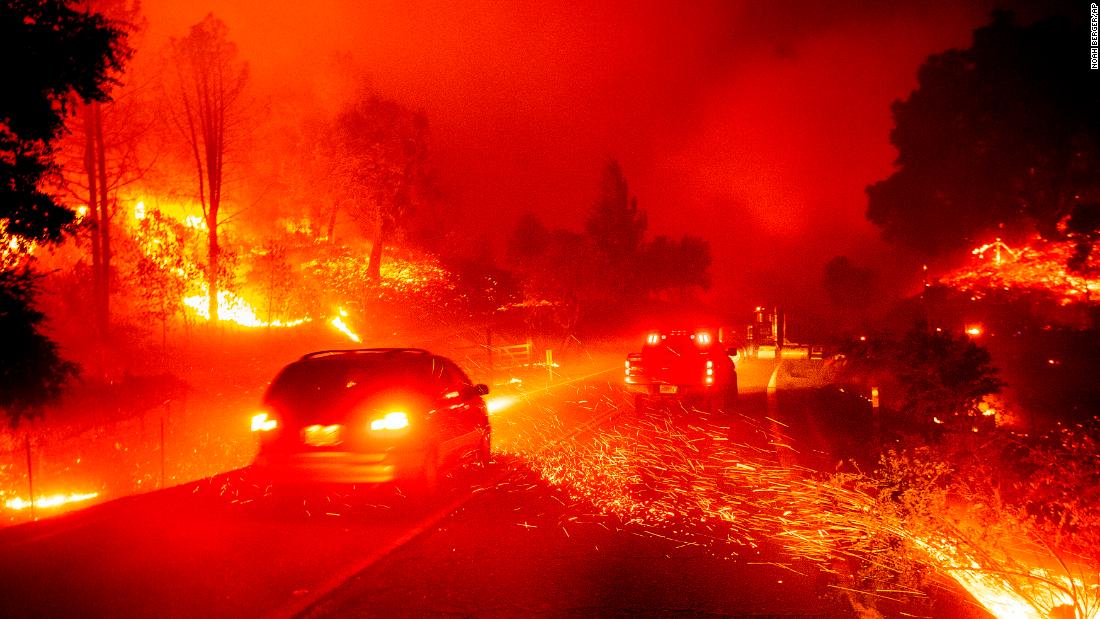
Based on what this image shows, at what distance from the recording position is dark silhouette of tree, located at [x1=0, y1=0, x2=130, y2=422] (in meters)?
9.84

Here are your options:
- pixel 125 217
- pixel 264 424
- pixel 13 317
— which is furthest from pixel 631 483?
pixel 125 217

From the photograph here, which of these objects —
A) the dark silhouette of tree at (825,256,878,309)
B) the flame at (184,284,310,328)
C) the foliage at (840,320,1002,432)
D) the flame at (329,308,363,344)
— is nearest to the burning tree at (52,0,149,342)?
the flame at (184,284,310,328)

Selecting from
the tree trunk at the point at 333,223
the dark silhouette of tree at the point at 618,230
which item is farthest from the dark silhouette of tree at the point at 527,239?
the tree trunk at the point at 333,223

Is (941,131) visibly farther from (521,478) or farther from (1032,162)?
(521,478)

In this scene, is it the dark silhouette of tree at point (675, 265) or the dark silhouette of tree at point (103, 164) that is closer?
the dark silhouette of tree at point (103, 164)

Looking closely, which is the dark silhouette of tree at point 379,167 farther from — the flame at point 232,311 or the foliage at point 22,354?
the foliage at point 22,354

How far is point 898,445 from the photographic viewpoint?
12.6 meters

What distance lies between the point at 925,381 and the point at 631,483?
1141cm

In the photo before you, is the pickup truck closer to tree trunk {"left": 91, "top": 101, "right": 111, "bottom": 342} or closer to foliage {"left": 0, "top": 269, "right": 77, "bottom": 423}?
foliage {"left": 0, "top": 269, "right": 77, "bottom": 423}

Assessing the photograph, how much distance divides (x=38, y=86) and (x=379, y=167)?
1097 inches

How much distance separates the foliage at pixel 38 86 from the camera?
9.81 metres

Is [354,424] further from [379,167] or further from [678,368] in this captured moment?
[379,167]

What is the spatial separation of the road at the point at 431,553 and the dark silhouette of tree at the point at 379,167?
2767 centimetres

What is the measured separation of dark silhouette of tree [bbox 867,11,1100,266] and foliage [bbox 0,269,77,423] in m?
24.7
